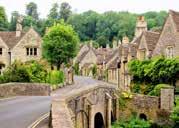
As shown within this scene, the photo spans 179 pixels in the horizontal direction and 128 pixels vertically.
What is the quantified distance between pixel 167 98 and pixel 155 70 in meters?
5.13

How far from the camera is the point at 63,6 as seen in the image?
199625mm

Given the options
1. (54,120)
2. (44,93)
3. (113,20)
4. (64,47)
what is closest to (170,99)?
(44,93)

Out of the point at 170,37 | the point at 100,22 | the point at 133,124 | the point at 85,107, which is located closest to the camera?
the point at 85,107

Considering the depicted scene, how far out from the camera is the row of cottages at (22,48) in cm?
7425

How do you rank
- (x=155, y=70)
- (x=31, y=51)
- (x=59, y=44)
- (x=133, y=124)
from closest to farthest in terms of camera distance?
1. (x=133, y=124)
2. (x=155, y=70)
3. (x=59, y=44)
4. (x=31, y=51)

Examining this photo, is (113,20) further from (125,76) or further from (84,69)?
(125,76)

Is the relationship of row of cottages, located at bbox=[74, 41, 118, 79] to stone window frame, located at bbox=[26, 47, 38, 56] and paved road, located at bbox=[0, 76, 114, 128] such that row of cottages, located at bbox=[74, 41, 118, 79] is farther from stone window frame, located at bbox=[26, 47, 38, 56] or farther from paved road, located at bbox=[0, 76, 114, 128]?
paved road, located at bbox=[0, 76, 114, 128]

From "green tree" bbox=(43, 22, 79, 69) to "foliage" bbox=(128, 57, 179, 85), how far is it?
77.4 feet

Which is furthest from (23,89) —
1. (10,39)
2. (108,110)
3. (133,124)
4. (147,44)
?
(10,39)

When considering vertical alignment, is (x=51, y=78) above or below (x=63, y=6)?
below

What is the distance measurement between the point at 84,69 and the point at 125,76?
65.6 m

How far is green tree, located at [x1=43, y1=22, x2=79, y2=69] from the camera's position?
69419 mm

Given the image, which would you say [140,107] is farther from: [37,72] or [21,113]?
[37,72]

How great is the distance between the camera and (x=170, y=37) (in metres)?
44.5
